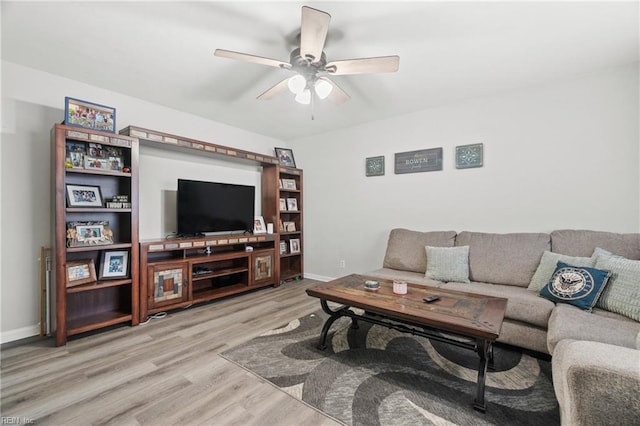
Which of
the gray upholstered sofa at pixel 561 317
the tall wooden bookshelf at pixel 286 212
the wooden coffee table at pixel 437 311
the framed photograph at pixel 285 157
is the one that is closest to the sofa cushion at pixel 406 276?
the gray upholstered sofa at pixel 561 317

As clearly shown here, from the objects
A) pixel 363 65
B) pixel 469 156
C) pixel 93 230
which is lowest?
pixel 93 230

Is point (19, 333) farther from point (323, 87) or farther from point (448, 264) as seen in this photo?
point (448, 264)

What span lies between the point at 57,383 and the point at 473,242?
3.61 m

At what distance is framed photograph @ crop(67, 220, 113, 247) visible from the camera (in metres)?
2.34

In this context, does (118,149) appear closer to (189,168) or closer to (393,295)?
(189,168)

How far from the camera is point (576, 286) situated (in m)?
1.94

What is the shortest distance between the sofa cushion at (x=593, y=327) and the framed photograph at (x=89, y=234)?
11.7 ft

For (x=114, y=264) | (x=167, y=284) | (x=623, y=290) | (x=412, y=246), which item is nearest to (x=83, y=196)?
(x=114, y=264)

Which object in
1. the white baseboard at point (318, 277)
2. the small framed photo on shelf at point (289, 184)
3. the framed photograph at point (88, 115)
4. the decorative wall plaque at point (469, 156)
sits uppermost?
the framed photograph at point (88, 115)

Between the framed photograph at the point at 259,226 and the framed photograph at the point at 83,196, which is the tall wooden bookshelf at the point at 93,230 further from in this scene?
the framed photograph at the point at 259,226

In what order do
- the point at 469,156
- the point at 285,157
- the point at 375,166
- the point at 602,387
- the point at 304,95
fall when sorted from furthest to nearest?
the point at 285,157 → the point at 375,166 → the point at 469,156 → the point at 304,95 → the point at 602,387

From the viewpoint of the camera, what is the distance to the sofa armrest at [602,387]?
0.84m

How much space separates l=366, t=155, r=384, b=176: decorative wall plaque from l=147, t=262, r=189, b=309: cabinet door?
8.74ft

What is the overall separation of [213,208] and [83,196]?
126cm
